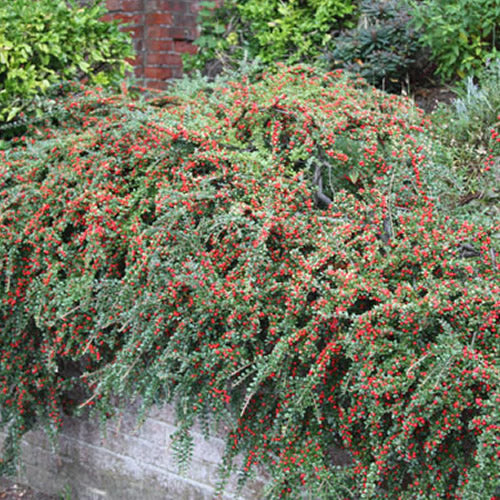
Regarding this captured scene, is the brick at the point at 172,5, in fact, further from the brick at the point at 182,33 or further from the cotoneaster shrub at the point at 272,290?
the cotoneaster shrub at the point at 272,290

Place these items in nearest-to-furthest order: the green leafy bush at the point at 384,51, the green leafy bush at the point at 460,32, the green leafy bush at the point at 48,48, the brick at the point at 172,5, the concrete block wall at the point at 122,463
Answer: the concrete block wall at the point at 122,463
the green leafy bush at the point at 48,48
the green leafy bush at the point at 460,32
the green leafy bush at the point at 384,51
the brick at the point at 172,5

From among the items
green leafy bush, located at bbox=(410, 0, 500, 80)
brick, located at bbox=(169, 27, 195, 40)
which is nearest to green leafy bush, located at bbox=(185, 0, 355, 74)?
brick, located at bbox=(169, 27, 195, 40)

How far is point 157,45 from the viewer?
224 inches

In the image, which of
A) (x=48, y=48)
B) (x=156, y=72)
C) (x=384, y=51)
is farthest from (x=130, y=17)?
(x=384, y=51)

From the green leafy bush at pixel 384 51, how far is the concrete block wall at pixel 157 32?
1.54 meters

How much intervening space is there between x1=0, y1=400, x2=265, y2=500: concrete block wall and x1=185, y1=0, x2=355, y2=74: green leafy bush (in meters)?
3.00

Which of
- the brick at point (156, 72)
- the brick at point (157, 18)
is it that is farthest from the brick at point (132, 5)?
the brick at point (156, 72)

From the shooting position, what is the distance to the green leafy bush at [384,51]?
15.0ft

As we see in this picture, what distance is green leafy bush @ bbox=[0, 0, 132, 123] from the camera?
3885 millimetres

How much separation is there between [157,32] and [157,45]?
0.11 metres

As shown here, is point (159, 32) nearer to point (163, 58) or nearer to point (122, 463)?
point (163, 58)

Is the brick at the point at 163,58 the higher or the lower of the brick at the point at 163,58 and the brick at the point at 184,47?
the lower

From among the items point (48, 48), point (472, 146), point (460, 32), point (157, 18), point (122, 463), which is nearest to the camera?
point (122, 463)

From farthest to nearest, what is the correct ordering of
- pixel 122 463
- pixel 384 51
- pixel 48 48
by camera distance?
pixel 384 51
pixel 48 48
pixel 122 463
